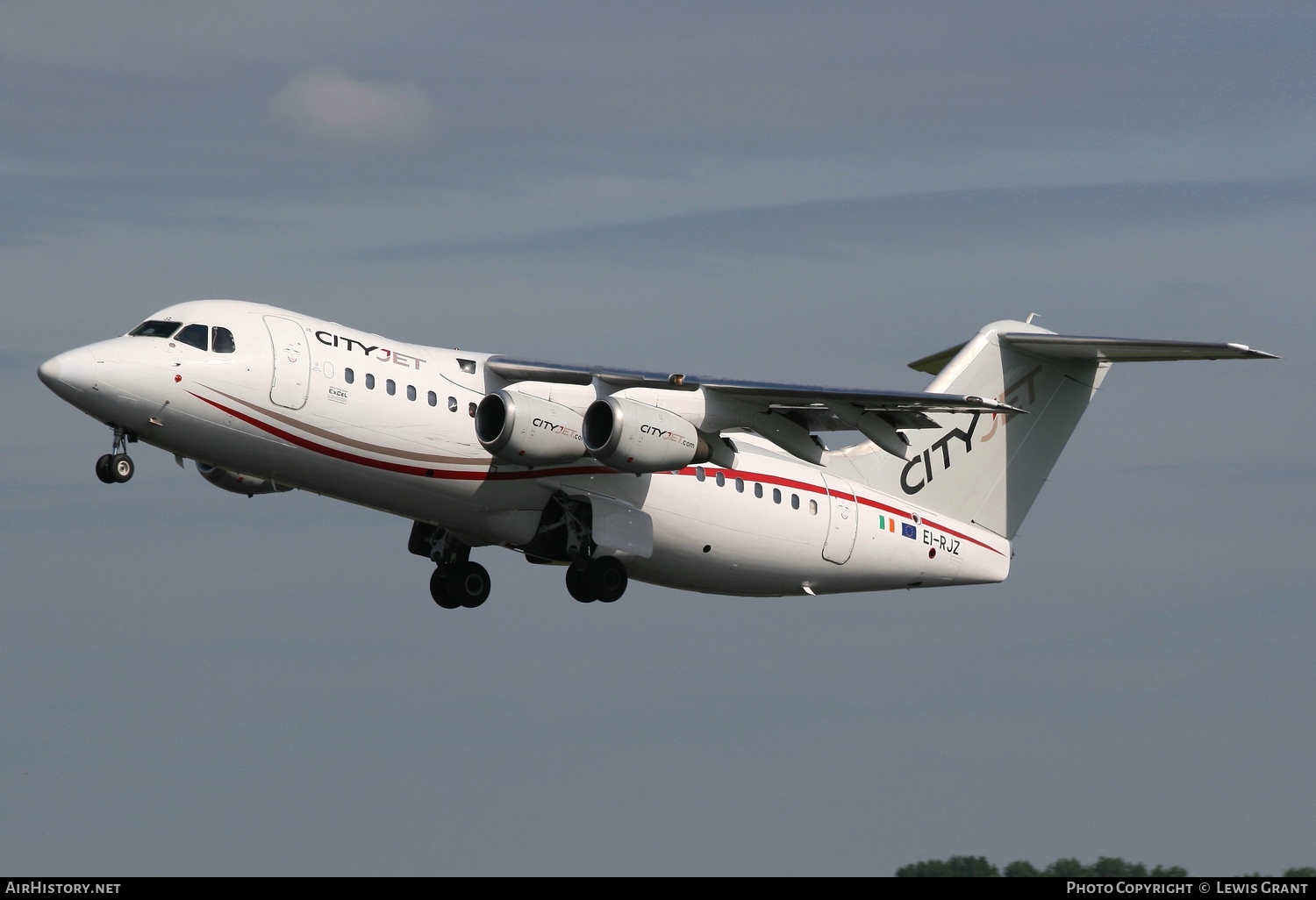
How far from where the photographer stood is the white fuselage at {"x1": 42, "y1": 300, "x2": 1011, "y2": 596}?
60.9ft

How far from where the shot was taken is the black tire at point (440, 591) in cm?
2211

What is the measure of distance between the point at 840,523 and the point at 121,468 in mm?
8705

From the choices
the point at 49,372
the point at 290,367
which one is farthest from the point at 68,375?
the point at 290,367

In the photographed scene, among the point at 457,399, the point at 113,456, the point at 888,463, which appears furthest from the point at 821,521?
the point at 113,456

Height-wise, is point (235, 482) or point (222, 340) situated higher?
point (222, 340)

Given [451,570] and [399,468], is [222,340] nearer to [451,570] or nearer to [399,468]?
[399,468]

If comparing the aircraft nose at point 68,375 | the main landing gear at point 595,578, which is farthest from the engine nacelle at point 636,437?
the aircraft nose at point 68,375

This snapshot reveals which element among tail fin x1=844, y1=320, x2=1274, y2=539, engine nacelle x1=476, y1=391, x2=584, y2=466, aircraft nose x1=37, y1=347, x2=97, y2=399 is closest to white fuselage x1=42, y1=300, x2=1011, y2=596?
aircraft nose x1=37, y1=347, x2=97, y2=399

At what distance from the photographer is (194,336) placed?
18.8m

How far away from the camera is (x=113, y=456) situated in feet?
60.6
